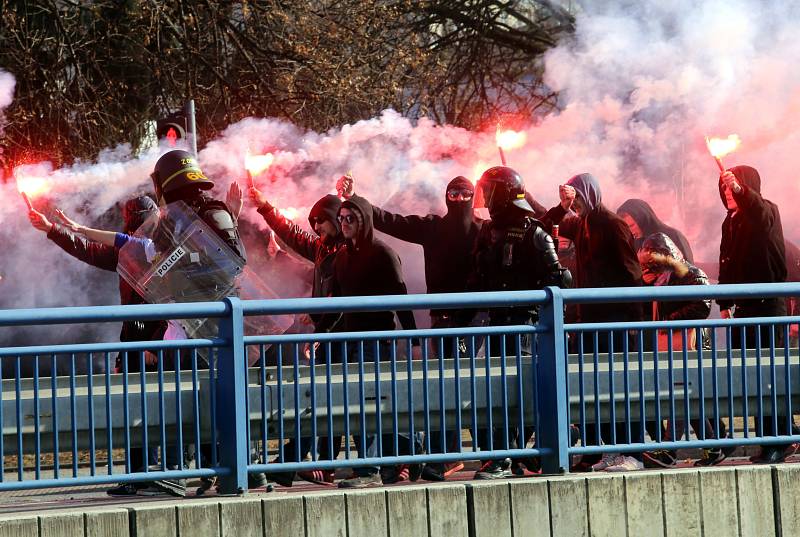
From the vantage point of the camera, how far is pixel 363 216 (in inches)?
385

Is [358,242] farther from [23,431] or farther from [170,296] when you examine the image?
[23,431]

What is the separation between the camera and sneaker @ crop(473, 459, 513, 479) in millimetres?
6988

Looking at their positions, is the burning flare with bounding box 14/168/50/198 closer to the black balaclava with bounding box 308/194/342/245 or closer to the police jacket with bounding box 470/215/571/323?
the black balaclava with bounding box 308/194/342/245

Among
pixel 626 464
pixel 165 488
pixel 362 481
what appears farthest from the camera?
pixel 165 488

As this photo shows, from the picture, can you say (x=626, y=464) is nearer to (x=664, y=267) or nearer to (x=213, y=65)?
(x=664, y=267)

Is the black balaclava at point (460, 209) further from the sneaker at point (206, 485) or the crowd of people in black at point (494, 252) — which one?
the sneaker at point (206, 485)

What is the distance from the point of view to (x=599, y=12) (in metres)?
16.1

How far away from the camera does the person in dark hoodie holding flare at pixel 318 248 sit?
6078mm

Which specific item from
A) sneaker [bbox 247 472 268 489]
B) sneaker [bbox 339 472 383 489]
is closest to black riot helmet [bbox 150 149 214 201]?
sneaker [bbox 339 472 383 489]

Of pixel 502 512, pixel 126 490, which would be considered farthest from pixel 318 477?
pixel 502 512

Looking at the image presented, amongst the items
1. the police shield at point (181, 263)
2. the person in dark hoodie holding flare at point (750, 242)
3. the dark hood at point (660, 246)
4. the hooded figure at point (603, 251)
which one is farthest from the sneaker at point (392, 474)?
the dark hood at point (660, 246)

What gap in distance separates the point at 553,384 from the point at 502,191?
3216mm

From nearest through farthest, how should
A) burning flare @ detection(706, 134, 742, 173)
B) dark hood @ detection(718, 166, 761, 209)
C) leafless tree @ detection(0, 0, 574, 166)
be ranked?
dark hood @ detection(718, 166, 761, 209), burning flare @ detection(706, 134, 742, 173), leafless tree @ detection(0, 0, 574, 166)

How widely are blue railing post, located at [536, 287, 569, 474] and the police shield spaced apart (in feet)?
11.4
